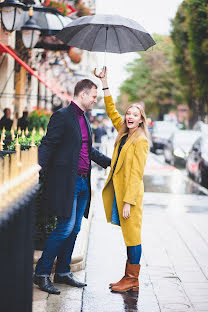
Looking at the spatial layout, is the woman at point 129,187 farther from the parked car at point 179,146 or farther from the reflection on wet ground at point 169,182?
the parked car at point 179,146

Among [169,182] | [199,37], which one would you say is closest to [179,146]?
[169,182]

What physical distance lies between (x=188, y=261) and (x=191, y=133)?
16825 millimetres

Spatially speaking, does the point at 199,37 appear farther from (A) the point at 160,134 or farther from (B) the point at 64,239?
(B) the point at 64,239

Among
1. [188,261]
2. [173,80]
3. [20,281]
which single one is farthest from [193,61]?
[173,80]

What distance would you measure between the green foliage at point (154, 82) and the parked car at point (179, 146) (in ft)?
145

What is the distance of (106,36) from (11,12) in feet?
12.8

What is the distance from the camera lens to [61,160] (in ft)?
15.4

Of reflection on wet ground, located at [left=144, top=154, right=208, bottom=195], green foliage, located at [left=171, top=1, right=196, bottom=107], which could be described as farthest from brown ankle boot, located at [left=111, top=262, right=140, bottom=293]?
green foliage, located at [left=171, top=1, right=196, bottom=107]

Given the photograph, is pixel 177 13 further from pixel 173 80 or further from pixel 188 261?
pixel 188 261

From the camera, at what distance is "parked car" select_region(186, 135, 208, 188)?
14548 millimetres

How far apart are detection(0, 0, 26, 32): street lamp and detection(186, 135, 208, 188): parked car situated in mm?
7254

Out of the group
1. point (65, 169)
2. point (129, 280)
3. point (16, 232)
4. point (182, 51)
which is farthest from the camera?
point (182, 51)

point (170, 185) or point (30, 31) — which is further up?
point (30, 31)

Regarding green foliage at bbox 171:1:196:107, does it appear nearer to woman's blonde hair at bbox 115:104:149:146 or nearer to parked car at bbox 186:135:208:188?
parked car at bbox 186:135:208:188
